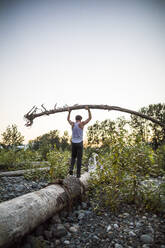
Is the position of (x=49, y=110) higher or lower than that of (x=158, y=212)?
higher

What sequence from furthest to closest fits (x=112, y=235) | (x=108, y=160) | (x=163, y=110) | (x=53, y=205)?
(x=163, y=110) < (x=108, y=160) < (x=53, y=205) < (x=112, y=235)

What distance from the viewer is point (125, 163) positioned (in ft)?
12.0

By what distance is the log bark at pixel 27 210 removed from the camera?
7.08 ft

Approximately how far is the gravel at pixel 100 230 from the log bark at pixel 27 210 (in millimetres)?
217

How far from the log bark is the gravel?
22 centimetres

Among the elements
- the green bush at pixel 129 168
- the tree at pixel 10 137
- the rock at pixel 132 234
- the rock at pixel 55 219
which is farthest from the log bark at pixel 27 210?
the tree at pixel 10 137

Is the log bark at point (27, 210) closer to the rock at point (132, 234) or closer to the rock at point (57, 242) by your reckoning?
the rock at point (57, 242)

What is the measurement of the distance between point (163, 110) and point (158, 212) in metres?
26.5

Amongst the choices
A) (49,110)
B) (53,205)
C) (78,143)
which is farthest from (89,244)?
(49,110)

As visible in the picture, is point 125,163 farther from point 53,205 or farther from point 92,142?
point 92,142

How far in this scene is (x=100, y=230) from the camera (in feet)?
9.85

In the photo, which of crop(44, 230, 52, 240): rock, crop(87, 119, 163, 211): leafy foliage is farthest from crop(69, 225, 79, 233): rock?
crop(87, 119, 163, 211): leafy foliage

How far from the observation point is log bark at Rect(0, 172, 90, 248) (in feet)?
7.08

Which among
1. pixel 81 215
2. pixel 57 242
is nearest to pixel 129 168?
pixel 81 215
